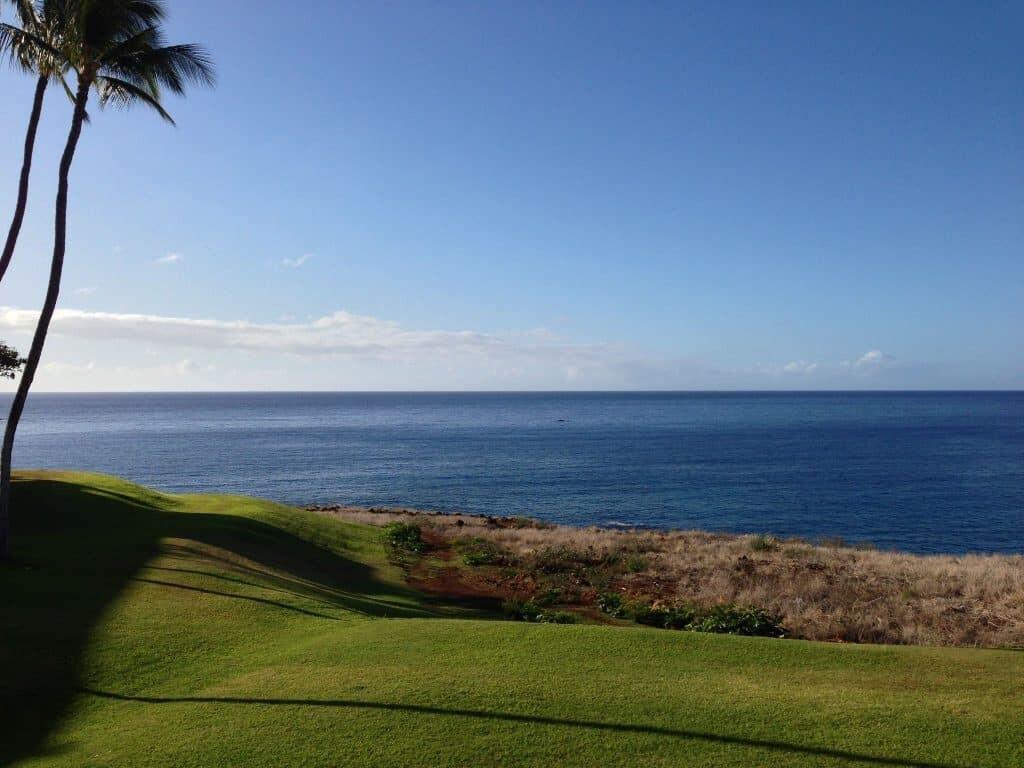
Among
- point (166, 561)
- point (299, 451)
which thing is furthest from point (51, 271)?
point (299, 451)

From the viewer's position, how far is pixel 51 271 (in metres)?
17.4

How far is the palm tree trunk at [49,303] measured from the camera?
17.0m

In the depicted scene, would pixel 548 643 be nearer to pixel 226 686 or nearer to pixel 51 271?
pixel 226 686

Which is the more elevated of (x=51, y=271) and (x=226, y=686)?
(x=51, y=271)

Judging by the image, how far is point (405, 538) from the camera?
31.0 m

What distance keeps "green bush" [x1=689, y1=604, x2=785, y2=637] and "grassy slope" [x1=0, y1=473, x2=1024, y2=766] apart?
4.03 meters

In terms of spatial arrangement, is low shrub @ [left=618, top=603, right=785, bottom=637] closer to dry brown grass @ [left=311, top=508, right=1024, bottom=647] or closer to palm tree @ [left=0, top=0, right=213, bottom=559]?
dry brown grass @ [left=311, top=508, right=1024, bottom=647]

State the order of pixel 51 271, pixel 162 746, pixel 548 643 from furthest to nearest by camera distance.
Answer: pixel 51 271
pixel 548 643
pixel 162 746

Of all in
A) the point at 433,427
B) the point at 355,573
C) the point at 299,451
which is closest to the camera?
the point at 355,573

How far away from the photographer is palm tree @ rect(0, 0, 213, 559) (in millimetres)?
17094

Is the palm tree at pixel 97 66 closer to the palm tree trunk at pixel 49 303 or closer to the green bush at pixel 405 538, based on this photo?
the palm tree trunk at pixel 49 303

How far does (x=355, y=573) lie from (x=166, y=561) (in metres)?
6.64

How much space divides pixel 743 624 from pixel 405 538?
18.0 meters

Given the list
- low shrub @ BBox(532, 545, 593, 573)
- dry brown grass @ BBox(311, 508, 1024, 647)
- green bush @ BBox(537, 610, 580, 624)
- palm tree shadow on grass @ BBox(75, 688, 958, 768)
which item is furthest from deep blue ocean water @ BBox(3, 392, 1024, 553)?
palm tree shadow on grass @ BBox(75, 688, 958, 768)
